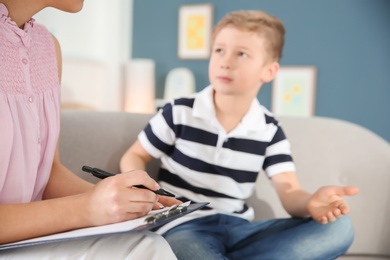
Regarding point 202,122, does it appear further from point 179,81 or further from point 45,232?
point 179,81

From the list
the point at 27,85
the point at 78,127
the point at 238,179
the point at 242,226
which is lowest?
the point at 242,226

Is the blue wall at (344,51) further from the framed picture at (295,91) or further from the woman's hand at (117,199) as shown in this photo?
the woman's hand at (117,199)

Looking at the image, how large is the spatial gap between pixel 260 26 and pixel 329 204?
600 mm

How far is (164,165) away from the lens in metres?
1.55

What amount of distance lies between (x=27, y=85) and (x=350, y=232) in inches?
34.3

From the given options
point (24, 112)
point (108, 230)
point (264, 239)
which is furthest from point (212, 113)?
point (108, 230)

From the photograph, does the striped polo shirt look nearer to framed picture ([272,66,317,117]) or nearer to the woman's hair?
the woman's hair

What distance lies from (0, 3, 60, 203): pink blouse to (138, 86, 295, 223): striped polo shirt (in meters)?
0.55

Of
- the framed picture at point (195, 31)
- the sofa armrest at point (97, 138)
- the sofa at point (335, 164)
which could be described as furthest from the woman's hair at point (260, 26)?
the framed picture at point (195, 31)

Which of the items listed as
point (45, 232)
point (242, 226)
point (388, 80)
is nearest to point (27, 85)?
point (45, 232)

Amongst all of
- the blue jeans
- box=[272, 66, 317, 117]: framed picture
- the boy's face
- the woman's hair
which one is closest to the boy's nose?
the boy's face

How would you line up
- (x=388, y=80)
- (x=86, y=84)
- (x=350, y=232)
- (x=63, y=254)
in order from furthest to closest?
(x=86, y=84) < (x=388, y=80) < (x=350, y=232) < (x=63, y=254)

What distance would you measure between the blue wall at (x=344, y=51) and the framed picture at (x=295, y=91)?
48 millimetres

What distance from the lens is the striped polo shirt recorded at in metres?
1.49
